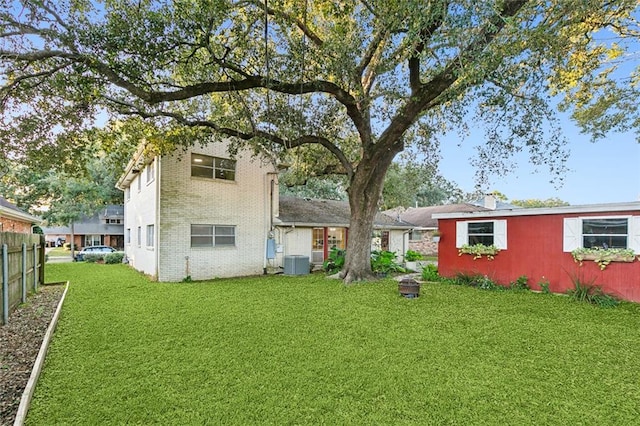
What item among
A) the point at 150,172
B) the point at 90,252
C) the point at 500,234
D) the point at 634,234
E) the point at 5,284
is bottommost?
the point at 90,252

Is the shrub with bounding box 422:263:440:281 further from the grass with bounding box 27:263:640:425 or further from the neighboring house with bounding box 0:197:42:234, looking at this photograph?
the neighboring house with bounding box 0:197:42:234

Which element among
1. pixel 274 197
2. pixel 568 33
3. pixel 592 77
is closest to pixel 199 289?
pixel 274 197

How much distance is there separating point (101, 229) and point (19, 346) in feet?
111

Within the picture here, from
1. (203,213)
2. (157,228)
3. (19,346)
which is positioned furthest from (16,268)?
(203,213)

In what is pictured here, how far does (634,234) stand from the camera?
8242 mm

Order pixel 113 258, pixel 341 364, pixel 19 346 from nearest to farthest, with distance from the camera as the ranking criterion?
pixel 341 364 → pixel 19 346 → pixel 113 258

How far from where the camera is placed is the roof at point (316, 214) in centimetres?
1520

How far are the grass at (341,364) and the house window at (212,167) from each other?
6177 millimetres

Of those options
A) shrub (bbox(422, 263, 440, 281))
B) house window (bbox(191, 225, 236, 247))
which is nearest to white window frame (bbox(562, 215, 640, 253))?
shrub (bbox(422, 263, 440, 281))

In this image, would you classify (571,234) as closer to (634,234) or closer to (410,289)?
(634,234)

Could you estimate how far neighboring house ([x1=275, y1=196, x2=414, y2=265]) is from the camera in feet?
48.8

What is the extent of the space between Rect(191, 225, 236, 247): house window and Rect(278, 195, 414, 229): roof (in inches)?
89.1

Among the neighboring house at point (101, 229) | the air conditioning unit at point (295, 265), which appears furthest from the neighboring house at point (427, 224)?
the neighboring house at point (101, 229)

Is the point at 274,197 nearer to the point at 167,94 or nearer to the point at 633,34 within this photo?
the point at 167,94
